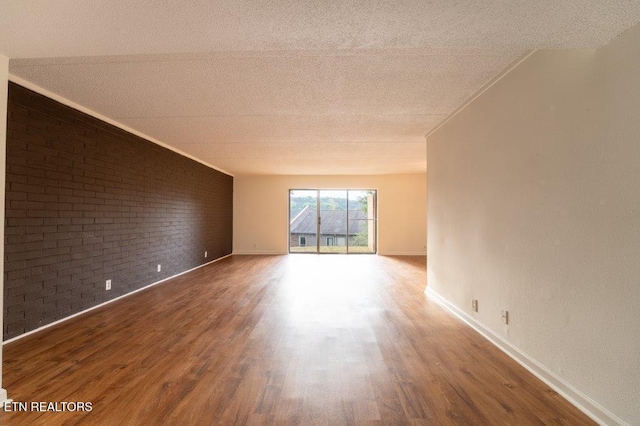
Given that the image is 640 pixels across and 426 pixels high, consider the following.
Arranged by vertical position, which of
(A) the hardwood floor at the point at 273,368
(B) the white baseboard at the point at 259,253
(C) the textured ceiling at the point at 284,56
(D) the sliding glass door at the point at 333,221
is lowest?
(A) the hardwood floor at the point at 273,368

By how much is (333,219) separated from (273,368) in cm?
736

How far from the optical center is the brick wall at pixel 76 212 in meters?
2.76

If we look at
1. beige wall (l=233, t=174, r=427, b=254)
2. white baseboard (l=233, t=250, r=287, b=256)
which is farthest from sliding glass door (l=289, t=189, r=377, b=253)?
white baseboard (l=233, t=250, r=287, b=256)

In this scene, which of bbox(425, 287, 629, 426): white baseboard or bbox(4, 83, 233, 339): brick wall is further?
bbox(4, 83, 233, 339): brick wall

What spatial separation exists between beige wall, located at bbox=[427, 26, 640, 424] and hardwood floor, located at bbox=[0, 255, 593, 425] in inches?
12.6

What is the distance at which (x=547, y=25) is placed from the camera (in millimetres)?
1564

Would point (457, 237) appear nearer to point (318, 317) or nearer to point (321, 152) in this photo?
point (318, 317)

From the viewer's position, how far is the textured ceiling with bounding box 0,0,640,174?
58.5 inches

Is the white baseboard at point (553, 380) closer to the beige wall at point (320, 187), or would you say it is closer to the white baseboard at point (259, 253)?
the beige wall at point (320, 187)

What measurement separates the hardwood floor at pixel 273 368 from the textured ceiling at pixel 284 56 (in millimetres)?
2088

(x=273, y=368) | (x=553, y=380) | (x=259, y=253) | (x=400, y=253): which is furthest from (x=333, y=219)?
(x=553, y=380)

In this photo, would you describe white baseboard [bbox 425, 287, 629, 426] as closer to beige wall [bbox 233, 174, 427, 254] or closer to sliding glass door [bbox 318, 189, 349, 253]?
beige wall [bbox 233, 174, 427, 254]

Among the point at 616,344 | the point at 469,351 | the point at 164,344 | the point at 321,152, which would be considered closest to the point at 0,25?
the point at 164,344

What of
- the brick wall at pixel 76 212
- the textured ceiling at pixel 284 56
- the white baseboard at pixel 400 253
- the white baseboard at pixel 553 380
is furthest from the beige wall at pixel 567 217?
the white baseboard at pixel 400 253
